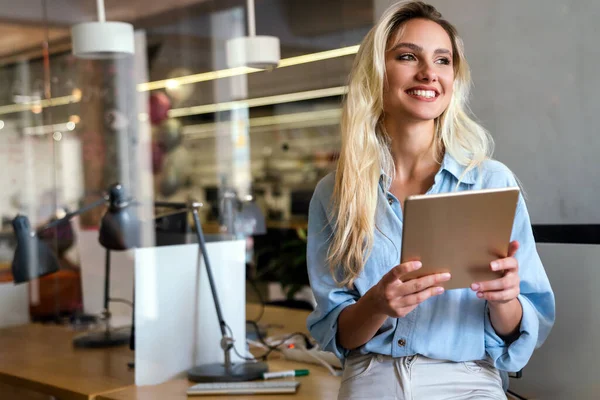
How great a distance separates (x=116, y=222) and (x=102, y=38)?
98 centimetres

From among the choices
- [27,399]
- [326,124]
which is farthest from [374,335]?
[326,124]

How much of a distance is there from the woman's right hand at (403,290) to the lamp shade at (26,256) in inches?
54.3

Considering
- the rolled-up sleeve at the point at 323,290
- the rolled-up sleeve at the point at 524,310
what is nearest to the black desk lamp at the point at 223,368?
the rolled-up sleeve at the point at 323,290

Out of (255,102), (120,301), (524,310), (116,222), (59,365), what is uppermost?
(255,102)

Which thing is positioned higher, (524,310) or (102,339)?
(524,310)

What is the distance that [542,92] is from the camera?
6.81 feet

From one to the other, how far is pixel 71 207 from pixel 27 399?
2.29 metres

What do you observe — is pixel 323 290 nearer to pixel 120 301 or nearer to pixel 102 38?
pixel 120 301

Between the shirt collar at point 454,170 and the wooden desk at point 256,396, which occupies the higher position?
the shirt collar at point 454,170

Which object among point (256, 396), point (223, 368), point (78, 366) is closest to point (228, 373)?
point (223, 368)

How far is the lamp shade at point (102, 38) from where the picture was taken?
3.22 metres

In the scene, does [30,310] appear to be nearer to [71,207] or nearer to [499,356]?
[71,207]

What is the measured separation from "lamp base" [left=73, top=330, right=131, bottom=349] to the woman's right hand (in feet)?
4.98

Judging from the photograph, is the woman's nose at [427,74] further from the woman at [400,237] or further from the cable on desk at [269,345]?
the cable on desk at [269,345]
